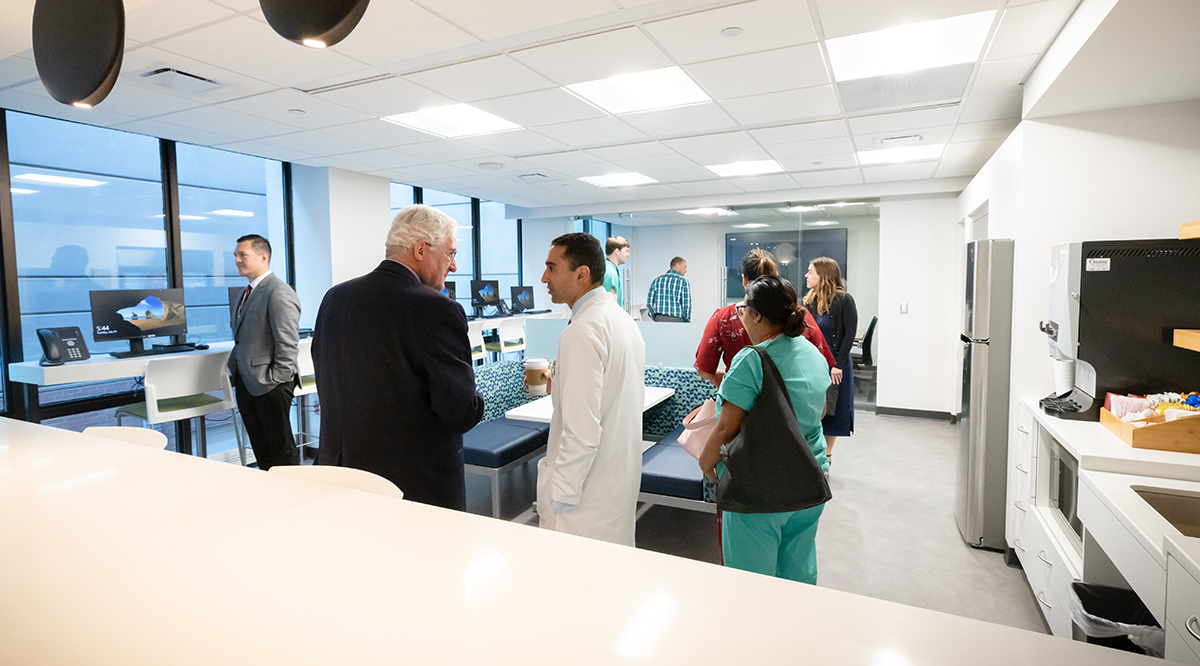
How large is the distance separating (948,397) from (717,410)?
5.39 metres

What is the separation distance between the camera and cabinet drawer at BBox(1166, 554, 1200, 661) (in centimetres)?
121

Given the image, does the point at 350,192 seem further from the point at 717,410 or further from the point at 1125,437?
the point at 1125,437

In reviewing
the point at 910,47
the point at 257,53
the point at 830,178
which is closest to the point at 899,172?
the point at 830,178

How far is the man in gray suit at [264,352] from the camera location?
11.9 feet

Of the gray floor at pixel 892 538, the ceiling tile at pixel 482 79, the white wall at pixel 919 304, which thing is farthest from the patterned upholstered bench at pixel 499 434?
the white wall at pixel 919 304

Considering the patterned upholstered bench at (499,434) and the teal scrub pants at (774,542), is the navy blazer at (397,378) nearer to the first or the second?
the teal scrub pants at (774,542)

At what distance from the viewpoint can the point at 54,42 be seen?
4.33ft

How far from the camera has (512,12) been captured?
7.97 feet

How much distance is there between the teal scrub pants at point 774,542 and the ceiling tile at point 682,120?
270 centimetres

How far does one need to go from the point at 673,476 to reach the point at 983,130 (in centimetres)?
344

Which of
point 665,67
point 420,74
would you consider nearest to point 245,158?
point 420,74

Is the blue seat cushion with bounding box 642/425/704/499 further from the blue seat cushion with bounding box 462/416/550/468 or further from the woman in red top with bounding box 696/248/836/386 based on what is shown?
the blue seat cushion with bounding box 462/416/550/468

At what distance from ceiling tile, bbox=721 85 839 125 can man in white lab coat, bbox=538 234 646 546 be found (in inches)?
85.9

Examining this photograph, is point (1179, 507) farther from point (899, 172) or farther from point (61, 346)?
point (61, 346)
